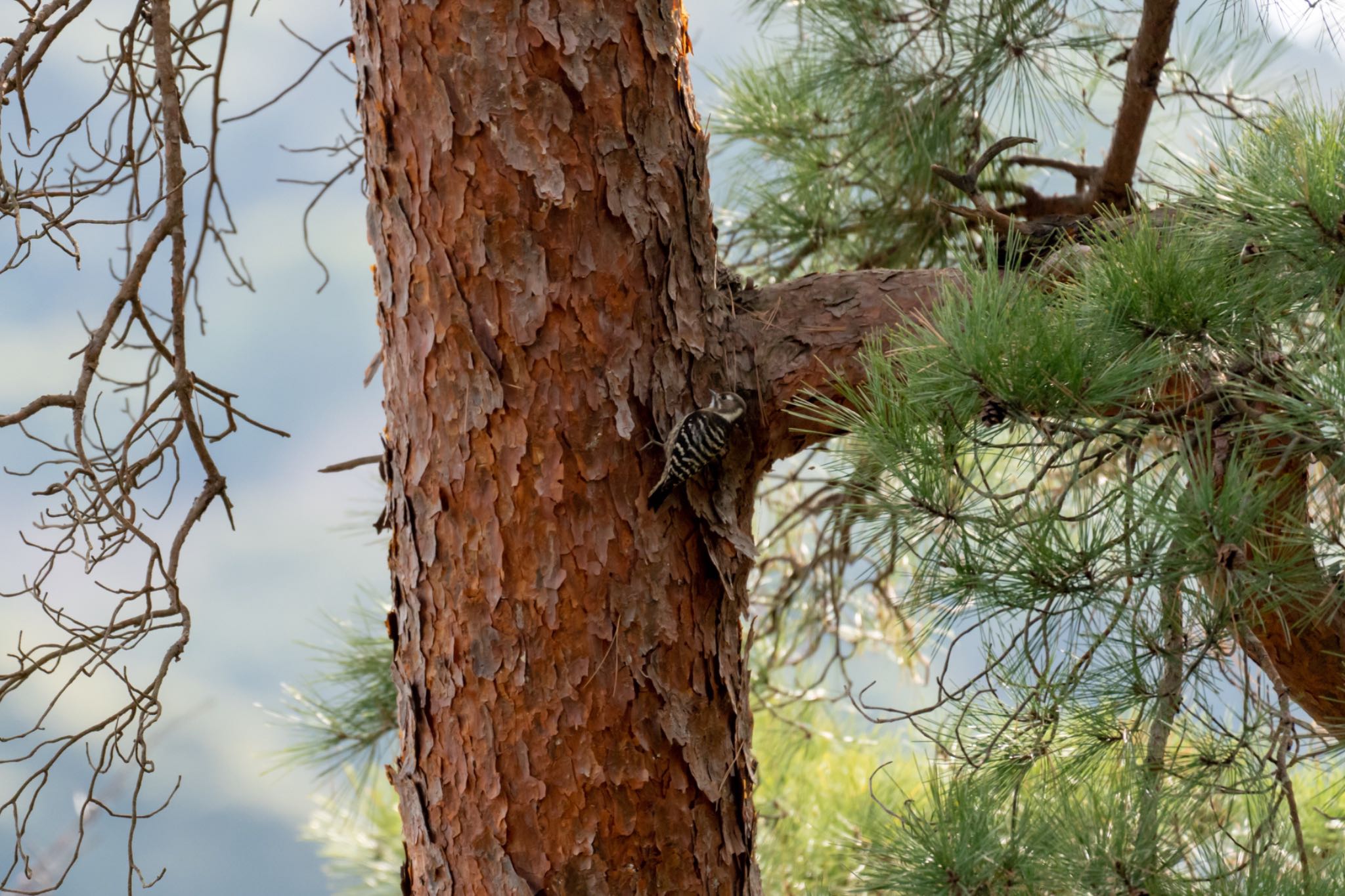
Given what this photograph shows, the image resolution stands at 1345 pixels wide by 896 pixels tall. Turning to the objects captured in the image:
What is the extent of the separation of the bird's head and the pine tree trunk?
16 mm

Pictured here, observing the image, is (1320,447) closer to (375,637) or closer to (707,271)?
(707,271)

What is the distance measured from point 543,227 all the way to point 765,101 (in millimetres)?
973

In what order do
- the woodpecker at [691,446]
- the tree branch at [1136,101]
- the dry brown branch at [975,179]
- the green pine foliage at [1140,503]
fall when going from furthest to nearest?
the tree branch at [1136,101], the dry brown branch at [975,179], the woodpecker at [691,446], the green pine foliage at [1140,503]

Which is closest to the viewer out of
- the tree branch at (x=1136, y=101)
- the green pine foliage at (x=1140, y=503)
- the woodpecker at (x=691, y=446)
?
the green pine foliage at (x=1140, y=503)

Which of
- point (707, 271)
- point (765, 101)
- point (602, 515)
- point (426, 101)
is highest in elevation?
point (765, 101)

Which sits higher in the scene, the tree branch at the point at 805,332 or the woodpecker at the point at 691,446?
the tree branch at the point at 805,332

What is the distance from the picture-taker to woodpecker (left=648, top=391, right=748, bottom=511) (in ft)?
3.17

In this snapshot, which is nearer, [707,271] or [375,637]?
[707,271]

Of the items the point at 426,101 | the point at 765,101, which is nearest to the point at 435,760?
the point at 426,101

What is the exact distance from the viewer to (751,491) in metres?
1.13

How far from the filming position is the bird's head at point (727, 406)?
101 centimetres

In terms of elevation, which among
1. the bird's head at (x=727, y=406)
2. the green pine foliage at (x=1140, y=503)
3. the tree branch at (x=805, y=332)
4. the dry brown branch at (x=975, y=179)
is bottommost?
the green pine foliage at (x=1140, y=503)

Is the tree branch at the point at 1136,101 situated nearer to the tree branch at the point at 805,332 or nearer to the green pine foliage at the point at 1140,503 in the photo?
the tree branch at the point at 805,332

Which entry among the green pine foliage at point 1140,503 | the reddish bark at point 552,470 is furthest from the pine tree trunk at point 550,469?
the green pine foliage at point 1140,503
